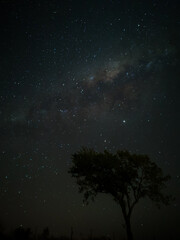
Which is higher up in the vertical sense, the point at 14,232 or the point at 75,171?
the point at 75,171

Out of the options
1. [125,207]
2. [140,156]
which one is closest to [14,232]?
[125,207]

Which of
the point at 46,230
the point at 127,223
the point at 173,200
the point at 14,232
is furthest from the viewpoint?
the point at 46,230

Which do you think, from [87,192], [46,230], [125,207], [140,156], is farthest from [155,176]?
[46,230]

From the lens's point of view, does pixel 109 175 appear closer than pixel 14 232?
Yes

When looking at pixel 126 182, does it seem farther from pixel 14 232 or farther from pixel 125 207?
pixel 14 232

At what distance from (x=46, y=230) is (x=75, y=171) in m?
31.5

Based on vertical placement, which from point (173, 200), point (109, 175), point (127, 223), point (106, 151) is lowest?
point (127, 223)

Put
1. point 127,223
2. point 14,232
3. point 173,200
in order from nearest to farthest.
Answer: point 127,223, point 173,200, point 14,232

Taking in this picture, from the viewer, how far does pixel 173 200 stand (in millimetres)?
24688

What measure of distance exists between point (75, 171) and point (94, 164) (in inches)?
121

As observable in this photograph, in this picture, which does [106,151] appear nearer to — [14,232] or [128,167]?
[128,167]

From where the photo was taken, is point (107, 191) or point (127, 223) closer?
point (127, 223)

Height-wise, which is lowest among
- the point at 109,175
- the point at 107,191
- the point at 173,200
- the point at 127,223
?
the point at 127,223

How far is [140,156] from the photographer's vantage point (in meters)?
25.8
